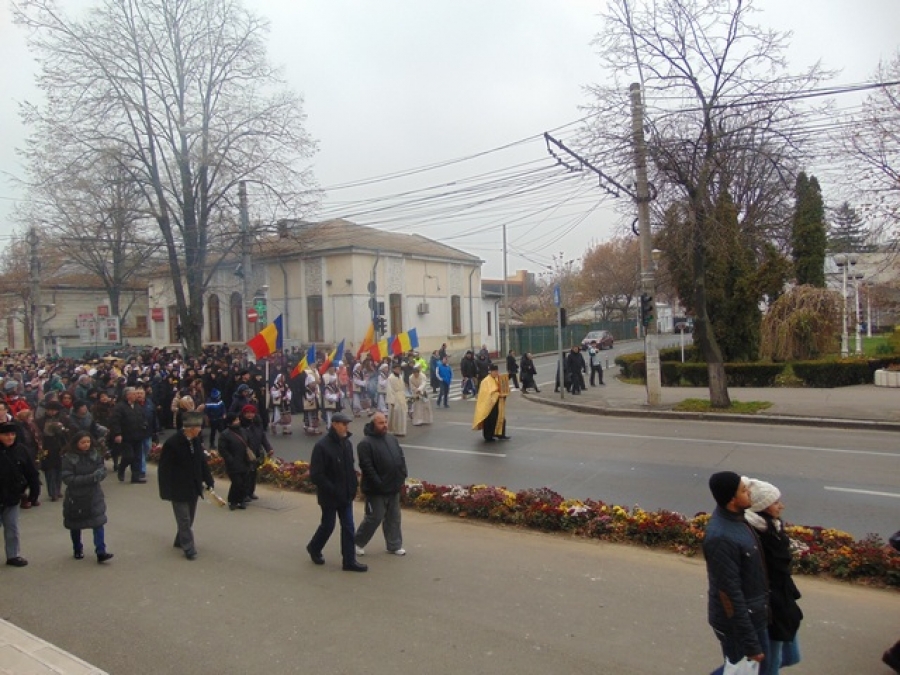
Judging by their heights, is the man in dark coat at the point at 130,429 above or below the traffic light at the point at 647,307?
below

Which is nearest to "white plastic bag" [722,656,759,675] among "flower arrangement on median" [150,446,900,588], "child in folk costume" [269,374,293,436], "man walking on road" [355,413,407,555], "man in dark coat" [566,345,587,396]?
"flower arrangement on median" [150,446,900,588]

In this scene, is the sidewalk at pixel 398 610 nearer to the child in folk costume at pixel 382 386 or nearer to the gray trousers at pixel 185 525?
the gray trousers at pixel 185 525

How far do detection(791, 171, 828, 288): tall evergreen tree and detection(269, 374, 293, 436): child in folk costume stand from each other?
24297 mm

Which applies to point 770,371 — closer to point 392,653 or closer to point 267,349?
point 267,349

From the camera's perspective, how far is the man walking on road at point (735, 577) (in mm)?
3566

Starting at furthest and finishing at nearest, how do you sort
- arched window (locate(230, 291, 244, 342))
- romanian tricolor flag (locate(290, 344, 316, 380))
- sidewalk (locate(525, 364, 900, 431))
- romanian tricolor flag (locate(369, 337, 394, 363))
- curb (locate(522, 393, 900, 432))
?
arched window (locate(230, 291, 244, 342)) < romanian tricolor flag (locate(369, 337, 394, 363)) < romanian tricolor flag (locate(290, 344, 316, 380)) < sidewalk (locate(525, 364, 900, 431)) < curb (locate(522, 393, 900, 432))

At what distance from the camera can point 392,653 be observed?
4.91 m

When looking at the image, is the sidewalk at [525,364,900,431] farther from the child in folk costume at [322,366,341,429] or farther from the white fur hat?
the white fur hat

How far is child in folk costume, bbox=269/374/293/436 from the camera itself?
1648 centimetres

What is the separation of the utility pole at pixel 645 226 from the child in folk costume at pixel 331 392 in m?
7.76

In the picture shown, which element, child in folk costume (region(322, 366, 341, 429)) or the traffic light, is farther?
the traffic light

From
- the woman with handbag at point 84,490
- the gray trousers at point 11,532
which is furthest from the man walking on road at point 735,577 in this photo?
the gray trousers at point 11,532

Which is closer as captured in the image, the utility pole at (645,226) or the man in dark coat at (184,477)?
the man in dark coat at (184,477)

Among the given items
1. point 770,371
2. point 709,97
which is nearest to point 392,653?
point 709,97
